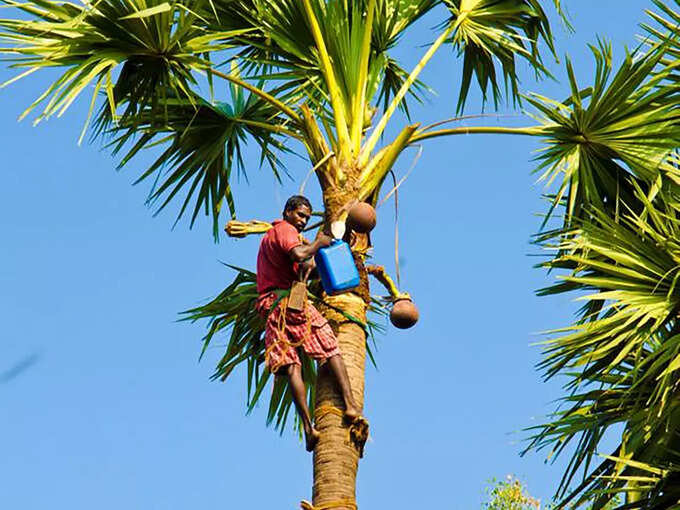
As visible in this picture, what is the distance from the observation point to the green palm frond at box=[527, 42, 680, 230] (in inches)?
340

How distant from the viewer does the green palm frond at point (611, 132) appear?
8.65 m

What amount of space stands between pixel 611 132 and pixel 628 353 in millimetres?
1784

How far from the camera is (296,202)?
307 inches

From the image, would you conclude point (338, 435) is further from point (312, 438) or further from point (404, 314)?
point (404, 314)

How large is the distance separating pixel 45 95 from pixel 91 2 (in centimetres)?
76

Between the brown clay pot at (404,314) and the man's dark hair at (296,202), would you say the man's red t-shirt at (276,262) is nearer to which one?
the man's dark hair at (296,202)

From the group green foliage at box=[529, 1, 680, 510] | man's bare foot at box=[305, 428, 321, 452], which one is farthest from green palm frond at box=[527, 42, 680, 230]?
man's bare foot at box=[305, 428, 321, 452]

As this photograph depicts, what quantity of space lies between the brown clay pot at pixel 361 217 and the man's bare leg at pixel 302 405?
38.2 inches

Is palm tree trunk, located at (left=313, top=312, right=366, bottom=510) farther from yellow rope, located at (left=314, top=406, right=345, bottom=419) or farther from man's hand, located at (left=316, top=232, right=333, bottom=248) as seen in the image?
man's hand, located at (left=316, top=232, right=333, bottom=248)

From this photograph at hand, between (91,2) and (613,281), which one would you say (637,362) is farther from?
(91,2)

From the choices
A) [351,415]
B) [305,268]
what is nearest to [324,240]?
[305,268]

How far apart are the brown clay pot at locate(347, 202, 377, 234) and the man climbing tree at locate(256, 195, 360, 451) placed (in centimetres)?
23

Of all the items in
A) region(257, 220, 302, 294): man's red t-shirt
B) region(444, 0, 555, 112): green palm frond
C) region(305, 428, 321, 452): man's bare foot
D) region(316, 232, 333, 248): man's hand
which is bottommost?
region(305, 428, 321, 452): man's bare foot

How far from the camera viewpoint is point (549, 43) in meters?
10.2
